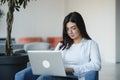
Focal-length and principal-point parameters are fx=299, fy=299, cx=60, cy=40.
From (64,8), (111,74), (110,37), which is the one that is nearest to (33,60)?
(111,74)

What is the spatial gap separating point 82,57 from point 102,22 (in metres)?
6.97

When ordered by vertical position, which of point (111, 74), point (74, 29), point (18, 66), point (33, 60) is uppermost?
point (74, 29)

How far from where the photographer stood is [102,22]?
33.0ft

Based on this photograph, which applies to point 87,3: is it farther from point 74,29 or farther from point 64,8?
point 74,29

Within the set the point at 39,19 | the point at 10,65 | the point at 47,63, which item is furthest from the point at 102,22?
the point at 47,63

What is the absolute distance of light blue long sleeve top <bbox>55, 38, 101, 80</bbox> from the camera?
312 cm

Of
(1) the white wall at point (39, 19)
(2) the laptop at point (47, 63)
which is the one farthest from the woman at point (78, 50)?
(1) the white wall at point (39, 19)

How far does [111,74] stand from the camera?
726 cm

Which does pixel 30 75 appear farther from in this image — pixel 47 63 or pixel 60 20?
pixel 60 20

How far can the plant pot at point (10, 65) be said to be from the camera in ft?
12.9

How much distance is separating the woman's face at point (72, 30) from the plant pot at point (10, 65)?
98 cm

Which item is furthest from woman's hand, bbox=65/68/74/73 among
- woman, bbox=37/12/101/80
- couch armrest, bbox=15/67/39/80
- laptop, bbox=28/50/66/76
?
couch armrest, bbox=15/67/39/80

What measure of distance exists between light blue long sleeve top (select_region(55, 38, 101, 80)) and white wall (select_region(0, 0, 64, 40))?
7.90m

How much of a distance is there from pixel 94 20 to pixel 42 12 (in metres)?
2.16
